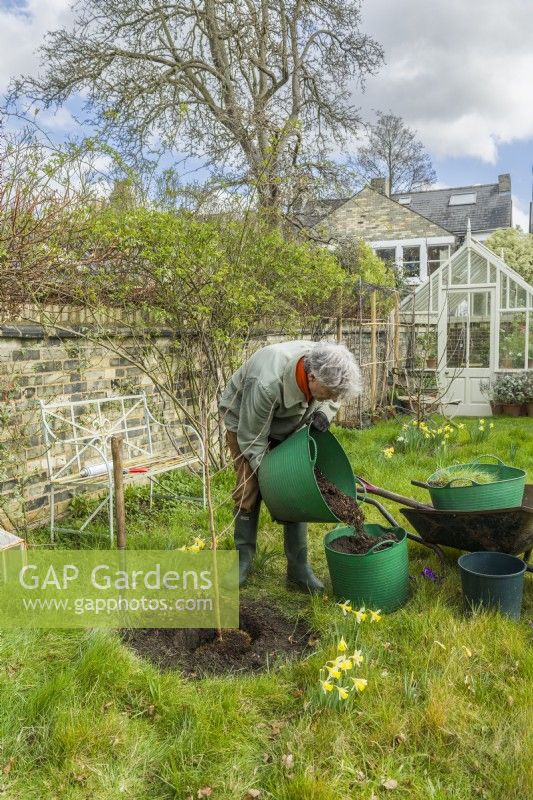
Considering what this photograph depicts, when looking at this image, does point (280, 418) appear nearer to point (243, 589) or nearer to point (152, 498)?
Answer: point (243, 589)

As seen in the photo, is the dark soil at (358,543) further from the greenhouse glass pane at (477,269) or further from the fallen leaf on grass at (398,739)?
the greenhouse glass pane at (477,269)

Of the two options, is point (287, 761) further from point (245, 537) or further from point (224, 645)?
point (245, 537)

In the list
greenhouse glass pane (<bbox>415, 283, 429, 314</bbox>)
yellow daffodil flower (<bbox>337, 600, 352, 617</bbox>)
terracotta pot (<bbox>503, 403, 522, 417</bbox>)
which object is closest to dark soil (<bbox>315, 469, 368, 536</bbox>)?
yellow daffodil flower (<bbox>337, 600, 352, 617</bbox>)

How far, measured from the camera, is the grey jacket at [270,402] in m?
3.32

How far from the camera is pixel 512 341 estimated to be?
1102 centimetres

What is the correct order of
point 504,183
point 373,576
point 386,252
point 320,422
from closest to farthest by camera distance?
point 373,576 < point 320,422 < point 386,252 < point 504,183

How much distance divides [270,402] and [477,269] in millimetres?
9146

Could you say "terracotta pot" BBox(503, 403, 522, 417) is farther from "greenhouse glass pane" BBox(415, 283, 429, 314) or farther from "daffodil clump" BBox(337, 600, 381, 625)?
"daffodil clump" BBox(337, 600, 381, 625)

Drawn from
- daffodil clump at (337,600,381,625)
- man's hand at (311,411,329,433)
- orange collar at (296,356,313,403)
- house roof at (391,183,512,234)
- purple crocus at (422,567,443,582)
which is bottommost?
purple crocus at (422,567,443,582)

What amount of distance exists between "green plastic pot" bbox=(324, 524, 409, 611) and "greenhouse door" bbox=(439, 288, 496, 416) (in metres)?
8.09

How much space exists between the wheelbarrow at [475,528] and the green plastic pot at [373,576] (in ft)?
0.96

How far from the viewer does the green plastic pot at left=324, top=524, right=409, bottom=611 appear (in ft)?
10.7

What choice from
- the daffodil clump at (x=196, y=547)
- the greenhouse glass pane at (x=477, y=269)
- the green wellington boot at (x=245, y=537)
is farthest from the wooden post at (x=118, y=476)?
the greenhouse glass pane at (x=477, y=269)

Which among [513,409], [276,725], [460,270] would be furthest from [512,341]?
[276,725]
